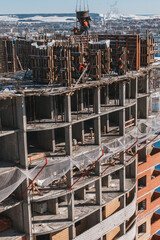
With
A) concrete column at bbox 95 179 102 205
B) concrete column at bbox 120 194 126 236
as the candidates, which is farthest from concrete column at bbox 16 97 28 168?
concrete column at bbox 120 194 126 236

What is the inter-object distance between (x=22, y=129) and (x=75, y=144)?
6.17 metres

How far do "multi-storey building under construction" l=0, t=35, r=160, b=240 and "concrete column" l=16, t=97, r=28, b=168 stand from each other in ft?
0.20

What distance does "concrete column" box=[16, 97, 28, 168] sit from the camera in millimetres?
24516

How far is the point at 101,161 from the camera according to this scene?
30.1 metres

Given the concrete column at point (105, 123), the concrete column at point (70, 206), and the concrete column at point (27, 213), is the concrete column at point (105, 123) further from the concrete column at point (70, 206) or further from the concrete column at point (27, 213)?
the concrete column at point (27, 213)

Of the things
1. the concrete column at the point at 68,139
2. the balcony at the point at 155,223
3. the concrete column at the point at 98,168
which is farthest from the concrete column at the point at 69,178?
the balcony at the point at 155,223

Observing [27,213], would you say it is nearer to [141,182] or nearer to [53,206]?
[53,206]

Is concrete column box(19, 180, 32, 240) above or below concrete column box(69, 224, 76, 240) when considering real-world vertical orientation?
above

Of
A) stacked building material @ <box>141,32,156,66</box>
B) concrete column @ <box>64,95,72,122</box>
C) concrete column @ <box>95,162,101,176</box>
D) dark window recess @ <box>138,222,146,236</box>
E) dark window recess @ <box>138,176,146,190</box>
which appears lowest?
dark window recess @ <box>138,222,146,236</box>

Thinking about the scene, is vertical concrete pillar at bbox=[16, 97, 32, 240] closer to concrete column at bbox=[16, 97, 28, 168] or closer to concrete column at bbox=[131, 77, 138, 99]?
concrete column at bbox=[16, 97, 28, 168]

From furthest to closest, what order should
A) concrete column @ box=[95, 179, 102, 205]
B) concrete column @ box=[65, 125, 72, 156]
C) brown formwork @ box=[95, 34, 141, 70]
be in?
brown formwork @ box=[95, 34, 141, 70] → concrete column @ box=[95, 179, 102, 205] → concrete column @ box=[65, 125, 72, 156]

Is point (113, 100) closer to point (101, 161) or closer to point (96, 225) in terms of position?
point (101, 161)

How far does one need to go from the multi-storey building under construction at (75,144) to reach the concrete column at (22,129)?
0.20 feet

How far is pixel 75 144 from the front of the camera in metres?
29.9
